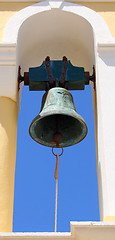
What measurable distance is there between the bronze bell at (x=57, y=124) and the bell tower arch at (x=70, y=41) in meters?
0.19

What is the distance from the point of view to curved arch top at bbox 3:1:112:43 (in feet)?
19.4

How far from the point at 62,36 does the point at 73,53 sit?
20cm

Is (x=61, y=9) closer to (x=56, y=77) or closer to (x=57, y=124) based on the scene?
(x=56, y=77)

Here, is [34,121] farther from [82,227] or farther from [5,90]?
[82,227]

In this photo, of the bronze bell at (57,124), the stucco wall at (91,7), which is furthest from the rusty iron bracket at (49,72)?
the stucco wall at (91,7)

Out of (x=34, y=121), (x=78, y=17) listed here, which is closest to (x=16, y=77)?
(x=34, y=121)

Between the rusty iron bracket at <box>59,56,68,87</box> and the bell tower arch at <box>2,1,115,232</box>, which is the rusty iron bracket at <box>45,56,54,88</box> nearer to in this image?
the rusty iron bracket at <box>59,56,68,87</box>

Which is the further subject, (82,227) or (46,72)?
(46,72)

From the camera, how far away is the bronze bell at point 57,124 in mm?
5379

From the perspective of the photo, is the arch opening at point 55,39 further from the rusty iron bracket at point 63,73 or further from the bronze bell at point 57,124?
the bronze bell at point 57,124

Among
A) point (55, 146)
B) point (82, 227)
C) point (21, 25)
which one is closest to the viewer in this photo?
point (82, 227)

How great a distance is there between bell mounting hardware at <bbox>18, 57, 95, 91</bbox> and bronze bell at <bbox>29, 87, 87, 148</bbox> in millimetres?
159

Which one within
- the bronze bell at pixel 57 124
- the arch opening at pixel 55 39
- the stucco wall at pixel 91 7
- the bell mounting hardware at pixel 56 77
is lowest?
the bronze bell at pixel 57 124

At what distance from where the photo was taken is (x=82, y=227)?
4.24m
